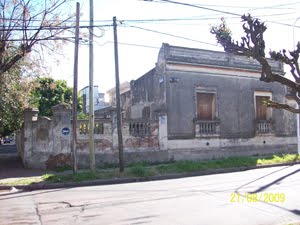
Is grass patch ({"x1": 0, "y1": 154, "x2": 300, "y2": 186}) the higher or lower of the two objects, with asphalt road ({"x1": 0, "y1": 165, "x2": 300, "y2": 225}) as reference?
higher

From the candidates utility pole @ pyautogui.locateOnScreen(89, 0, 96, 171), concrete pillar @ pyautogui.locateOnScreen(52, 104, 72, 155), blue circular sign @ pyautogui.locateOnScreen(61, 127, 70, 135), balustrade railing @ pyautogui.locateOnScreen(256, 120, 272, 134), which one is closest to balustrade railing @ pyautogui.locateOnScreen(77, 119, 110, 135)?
concrete pillar @ pyautogui.locateOnScreen(52, 104, 72, 155)

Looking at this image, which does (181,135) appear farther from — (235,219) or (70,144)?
(235,219)

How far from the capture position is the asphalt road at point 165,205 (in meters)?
7.13

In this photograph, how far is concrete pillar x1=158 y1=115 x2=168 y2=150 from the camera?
61.9 ft

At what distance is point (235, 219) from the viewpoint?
22.9 ft

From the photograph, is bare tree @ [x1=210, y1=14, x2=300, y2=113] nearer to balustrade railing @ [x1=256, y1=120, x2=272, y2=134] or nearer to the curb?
the curb

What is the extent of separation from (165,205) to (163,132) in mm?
10538

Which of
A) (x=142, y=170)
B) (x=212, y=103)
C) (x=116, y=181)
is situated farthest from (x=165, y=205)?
(x=212, y=103)

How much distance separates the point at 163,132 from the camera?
746 inches

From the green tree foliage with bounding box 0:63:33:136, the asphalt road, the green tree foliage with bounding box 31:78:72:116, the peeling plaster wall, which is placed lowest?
the asphalt road

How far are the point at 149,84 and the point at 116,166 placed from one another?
20.5 feet

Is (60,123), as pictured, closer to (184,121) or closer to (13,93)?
(13,93)

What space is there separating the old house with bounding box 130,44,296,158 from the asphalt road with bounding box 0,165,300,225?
7.85m

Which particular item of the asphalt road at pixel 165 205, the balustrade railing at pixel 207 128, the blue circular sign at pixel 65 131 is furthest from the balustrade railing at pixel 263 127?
the blue circular sign at pixel 65 131
